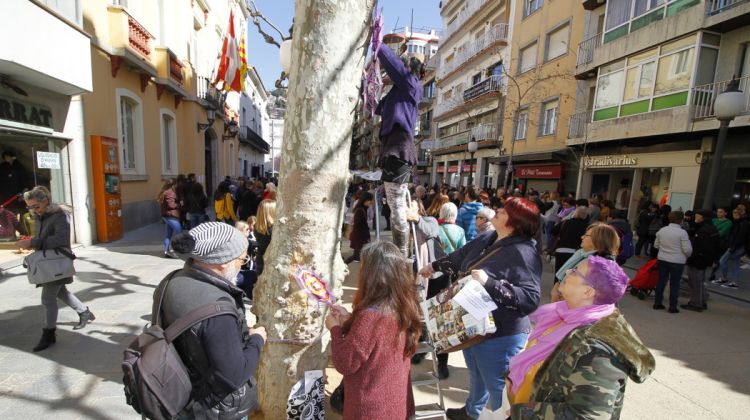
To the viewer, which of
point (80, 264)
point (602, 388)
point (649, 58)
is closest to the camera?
point (602, 388)

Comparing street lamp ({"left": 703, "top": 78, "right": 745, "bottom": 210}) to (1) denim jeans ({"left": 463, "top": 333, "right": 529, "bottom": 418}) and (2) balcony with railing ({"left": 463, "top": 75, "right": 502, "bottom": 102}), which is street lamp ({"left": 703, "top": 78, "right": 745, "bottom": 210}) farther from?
(2) balcony with railing ({"left": 463, "top": 75, "right": 502, "bottom": 102})

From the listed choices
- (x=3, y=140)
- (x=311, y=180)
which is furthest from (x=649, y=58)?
(x=3, y=140)

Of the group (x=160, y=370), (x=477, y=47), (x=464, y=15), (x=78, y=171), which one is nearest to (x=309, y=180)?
(x=160, y=370)

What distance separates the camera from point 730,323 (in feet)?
16.2

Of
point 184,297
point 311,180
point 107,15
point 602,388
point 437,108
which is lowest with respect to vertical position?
point 602,388

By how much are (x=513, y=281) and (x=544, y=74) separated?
55.7 feet

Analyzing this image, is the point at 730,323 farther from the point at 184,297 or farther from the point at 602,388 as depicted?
the point at 184,297

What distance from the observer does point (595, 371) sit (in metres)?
1.30

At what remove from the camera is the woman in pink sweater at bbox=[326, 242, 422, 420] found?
5.25 ft

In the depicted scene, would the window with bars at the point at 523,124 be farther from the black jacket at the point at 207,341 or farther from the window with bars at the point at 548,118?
the black jacket at the point at 207,341

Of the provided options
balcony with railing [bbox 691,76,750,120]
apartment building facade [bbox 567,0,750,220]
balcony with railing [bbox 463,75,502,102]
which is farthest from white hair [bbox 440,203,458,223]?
balcony with railing [bbox 463,75,502,102]

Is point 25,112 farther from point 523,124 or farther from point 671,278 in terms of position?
point 523,124

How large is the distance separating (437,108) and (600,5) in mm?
16692

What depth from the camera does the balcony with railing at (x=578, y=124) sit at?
13.4 m
